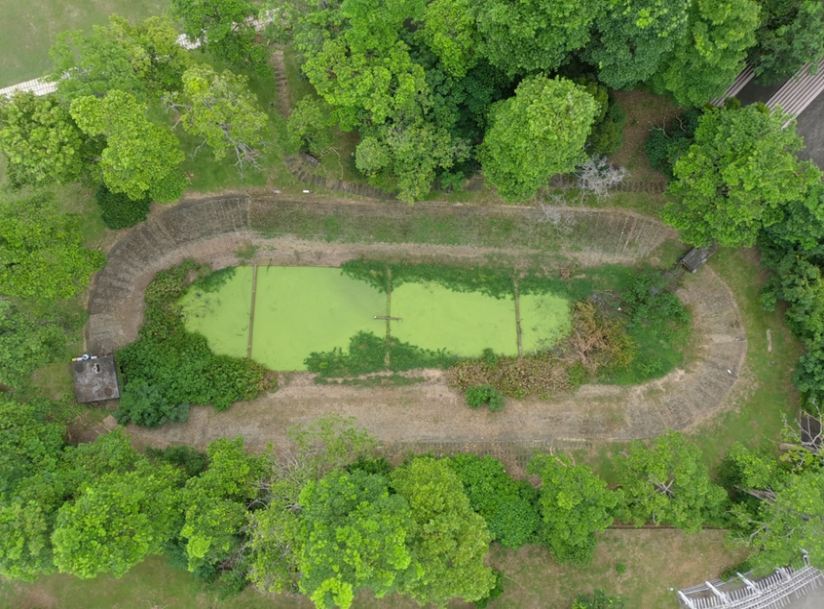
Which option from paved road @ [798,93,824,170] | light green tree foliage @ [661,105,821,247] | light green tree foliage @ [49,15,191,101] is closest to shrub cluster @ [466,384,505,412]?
light green tree foliage @ [661,105,821,247]

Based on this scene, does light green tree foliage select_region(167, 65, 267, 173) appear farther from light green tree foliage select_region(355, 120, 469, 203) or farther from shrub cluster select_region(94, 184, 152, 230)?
shrub cluster select_region(94, 184, 152, 230)

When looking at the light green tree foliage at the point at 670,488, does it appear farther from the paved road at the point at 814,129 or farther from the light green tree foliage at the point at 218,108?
the light green tree foliage at the point at 218,108

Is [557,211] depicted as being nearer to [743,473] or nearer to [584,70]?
[584,70]

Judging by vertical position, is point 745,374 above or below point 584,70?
below

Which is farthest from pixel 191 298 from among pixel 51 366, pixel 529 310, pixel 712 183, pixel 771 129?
pixel 771 129

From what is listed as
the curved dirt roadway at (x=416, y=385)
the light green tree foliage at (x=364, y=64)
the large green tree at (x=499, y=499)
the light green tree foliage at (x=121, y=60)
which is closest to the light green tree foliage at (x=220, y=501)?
the curved dirt roadway at (x=416, y=385)

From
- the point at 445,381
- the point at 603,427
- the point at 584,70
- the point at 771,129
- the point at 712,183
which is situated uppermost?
the point at 584,70
